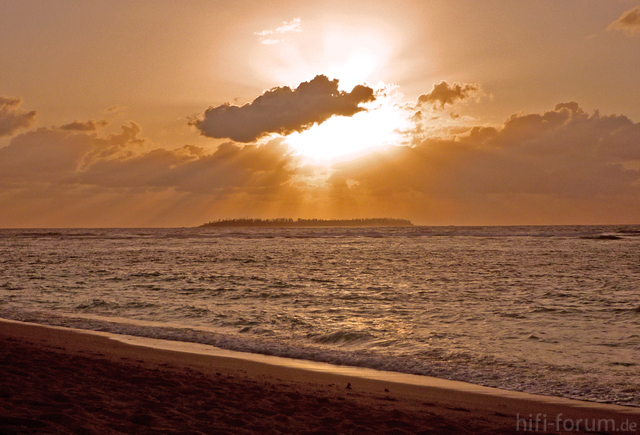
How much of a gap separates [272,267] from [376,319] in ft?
71.5

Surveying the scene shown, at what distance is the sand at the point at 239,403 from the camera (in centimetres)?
668

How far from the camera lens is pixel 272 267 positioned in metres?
38.4

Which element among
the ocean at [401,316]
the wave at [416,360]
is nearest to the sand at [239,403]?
the wave at [416,360]

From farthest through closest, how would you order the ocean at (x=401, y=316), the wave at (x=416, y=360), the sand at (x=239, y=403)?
the ocean at (x=401, y=316) < the wave at (x=416, y=360) < the sand at (x=239, y=403)

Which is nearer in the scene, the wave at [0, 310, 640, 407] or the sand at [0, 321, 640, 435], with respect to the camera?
the sand at [0, 321, 640, 435]

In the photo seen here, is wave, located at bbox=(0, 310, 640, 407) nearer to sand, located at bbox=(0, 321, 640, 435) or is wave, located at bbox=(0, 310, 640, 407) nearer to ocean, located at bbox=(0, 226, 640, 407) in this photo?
ocean, located at bbox=(0, 226, 640, 407)

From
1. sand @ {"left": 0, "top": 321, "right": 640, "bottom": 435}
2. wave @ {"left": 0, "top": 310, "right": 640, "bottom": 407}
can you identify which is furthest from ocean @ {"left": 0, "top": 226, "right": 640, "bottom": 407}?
sand @ {"left": 0, "top": 321, "right": 640, "bottom": 435}

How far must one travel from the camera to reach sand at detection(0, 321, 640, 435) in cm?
668

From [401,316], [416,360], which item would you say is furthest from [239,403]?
[401,316]

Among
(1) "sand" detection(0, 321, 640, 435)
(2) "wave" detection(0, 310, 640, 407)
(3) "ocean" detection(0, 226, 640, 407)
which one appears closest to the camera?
(1) "sand" detection(0, 321, 640, 435)

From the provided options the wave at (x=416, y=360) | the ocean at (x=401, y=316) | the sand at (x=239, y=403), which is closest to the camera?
the sand at (x=239, y=403)

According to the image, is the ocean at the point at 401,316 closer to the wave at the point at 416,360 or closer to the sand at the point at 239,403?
the wave at the point at 416,360

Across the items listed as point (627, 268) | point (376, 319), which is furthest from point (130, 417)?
point (627, 268)

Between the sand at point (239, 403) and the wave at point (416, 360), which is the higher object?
the sand at point (239, 403)
